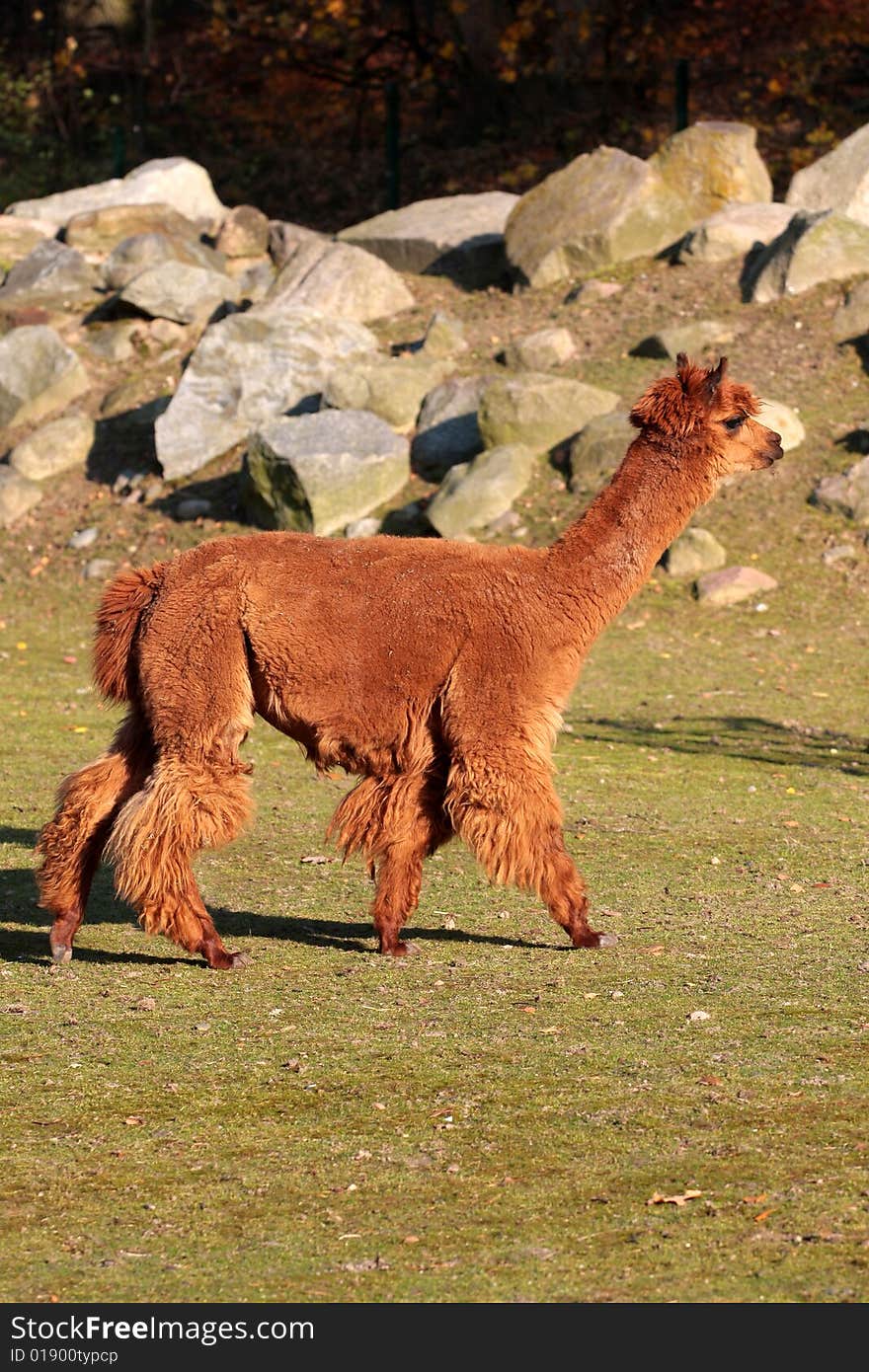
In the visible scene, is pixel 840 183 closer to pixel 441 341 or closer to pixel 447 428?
pixel 441 341

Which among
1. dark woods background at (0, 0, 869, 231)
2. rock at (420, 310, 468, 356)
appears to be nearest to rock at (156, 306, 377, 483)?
rock at (420, 310, 468, 356)

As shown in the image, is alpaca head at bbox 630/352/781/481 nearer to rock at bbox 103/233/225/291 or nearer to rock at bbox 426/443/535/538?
rock at bbox 426/443/535/538

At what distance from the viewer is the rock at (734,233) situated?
21234 millimetres

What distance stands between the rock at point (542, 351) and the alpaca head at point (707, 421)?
12.7m

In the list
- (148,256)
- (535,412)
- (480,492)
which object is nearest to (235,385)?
(535,412)

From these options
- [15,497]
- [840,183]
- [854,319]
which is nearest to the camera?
[15,497]

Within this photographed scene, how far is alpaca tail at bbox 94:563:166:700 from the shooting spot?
295 inches

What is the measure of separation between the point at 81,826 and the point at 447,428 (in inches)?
479

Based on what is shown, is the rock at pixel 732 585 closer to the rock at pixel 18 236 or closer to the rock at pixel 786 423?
the rock at pixel 786 423

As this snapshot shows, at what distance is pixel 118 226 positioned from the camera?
82.2ft

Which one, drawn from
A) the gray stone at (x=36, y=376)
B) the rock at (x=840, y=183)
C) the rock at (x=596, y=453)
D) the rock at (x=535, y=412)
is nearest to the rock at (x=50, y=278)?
the gray stone at (x=36, y=376)

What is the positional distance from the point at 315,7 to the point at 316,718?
27.8m

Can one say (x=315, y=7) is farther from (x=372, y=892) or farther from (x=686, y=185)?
(x=372, y=892)

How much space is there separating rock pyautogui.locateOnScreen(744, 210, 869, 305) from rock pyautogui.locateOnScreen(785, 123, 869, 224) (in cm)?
67
